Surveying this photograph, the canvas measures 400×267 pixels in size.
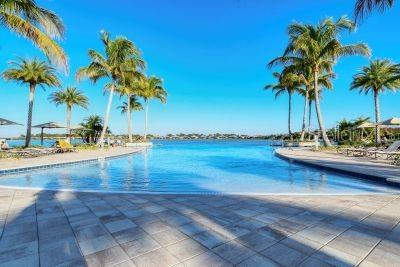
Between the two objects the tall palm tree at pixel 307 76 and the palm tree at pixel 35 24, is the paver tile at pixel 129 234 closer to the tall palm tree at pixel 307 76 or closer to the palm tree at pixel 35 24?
the palm tree at pixel 35 24

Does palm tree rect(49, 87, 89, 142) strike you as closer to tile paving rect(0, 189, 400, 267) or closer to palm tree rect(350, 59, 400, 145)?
tile paving rect(0, 189, 400, 267)

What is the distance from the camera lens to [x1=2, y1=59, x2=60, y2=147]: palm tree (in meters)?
21.0

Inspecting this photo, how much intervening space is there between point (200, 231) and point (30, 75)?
2397 centimetres

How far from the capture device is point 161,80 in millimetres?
37750

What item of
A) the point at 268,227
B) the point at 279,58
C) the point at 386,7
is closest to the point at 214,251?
the point at 268,227

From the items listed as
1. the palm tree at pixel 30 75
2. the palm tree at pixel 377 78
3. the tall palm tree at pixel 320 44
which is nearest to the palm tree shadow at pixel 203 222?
the tall palm tree at pixel 320 44

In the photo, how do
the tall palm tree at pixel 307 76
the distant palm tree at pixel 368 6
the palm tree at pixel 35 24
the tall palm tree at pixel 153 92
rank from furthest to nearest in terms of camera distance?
the tall palm tree at pixel 153 92 → the tall palm tree at pixel 307 76 → the distant palm tree at pixel 368 6 → the palm tree at pixel 35 24

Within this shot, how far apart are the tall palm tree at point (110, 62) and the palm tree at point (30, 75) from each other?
11.2ft

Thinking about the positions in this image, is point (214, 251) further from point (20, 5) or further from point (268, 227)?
point (20, 5)


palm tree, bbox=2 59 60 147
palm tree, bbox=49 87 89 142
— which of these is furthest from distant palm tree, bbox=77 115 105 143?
palm tree, bbox=2 59 60 147

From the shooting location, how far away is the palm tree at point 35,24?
897 cm

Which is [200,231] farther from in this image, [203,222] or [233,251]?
[233,251]

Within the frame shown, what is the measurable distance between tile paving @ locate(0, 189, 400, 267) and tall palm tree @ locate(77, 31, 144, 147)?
61.0 ft

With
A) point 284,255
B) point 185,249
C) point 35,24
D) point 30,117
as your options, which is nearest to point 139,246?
point 185,249
